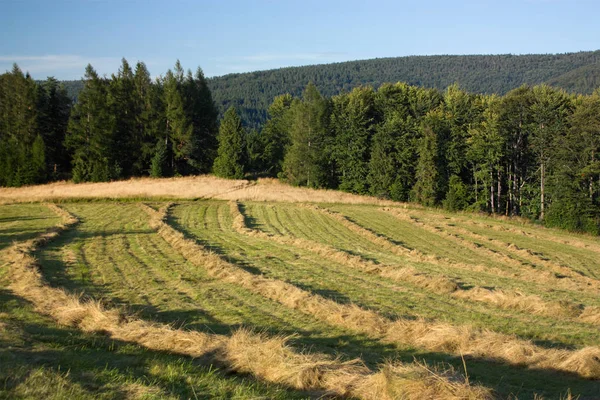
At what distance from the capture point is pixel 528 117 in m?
46.0

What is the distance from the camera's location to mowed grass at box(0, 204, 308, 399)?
17.3 ft

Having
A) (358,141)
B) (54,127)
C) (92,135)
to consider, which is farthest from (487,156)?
(54,127)

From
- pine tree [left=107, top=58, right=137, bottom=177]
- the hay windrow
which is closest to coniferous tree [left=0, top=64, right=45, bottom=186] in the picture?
pine tree [left=107, top=58, right=137, bottom=177]

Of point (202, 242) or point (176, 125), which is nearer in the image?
point (202, 242)

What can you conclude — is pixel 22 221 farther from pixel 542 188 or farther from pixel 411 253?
pixel 542 188

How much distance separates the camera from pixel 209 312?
1094 cm

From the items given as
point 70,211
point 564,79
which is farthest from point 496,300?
point 564,79

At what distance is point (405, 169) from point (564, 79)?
372 feet

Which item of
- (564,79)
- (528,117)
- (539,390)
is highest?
(564,79)

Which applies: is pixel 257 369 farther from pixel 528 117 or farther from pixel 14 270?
pixel 528 117

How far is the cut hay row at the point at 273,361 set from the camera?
5637 mm

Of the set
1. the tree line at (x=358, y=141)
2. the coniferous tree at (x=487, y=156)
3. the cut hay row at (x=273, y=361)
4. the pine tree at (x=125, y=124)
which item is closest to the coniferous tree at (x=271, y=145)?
the tree line at (x=358, y=141)

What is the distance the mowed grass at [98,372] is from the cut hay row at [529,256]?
14.4 m

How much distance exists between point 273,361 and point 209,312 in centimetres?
456
